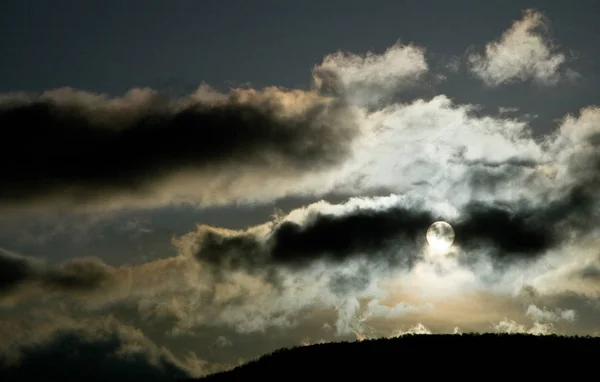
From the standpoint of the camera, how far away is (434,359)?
61.8 metres

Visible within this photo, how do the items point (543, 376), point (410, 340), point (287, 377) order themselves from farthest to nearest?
1. point (410, 340)
2. point (287, 377)
3. point (543, 376)

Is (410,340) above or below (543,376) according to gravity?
above

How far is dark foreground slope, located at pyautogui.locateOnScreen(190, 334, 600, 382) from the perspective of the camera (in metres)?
57.0

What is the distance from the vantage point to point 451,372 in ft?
190

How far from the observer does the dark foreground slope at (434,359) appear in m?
57.0

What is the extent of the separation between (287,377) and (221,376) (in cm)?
1005

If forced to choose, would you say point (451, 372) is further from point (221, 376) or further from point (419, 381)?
point (221, 376)

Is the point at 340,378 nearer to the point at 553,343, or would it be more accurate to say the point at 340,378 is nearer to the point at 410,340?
the point at 410,340

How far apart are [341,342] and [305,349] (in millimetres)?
4173

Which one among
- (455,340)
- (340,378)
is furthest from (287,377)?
(455,340)

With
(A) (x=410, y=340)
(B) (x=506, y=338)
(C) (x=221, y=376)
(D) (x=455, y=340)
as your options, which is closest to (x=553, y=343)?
(B) (x=506, y=338)

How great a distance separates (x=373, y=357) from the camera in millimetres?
65000

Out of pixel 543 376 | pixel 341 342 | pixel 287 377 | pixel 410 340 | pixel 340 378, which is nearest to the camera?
pixel 543 376

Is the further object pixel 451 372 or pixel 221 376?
pixel 221 376
